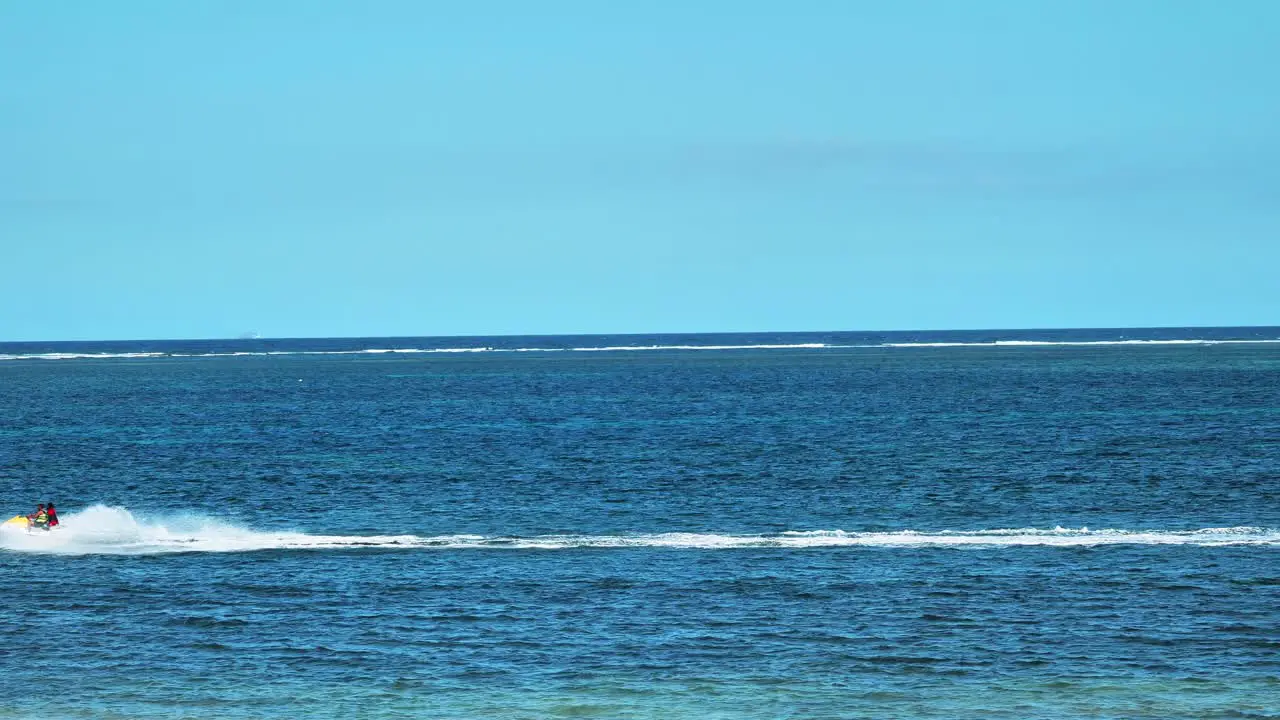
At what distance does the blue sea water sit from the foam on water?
23cm

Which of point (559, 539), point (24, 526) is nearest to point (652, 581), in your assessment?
point (559, 539)

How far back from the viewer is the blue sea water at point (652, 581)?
3666 centimetres

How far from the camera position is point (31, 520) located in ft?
194

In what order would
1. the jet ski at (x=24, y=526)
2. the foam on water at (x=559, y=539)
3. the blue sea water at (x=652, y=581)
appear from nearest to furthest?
1. the blue sea water at (x=652, y=581)
2. the foam on water at (x=559, y=539)
3. the jet ski at (x=24, y=526)

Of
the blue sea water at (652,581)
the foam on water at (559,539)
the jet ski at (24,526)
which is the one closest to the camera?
the blue sea water at (652,581)

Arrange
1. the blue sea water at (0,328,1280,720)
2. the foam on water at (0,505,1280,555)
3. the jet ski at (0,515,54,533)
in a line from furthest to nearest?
the jet ski at (0,515,54,533), the foam on water at (0,505,1280,555), the blue sea water at (0,328,1280,720)

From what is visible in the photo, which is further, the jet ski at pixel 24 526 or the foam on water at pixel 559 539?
the jet ski at pixel 24 526

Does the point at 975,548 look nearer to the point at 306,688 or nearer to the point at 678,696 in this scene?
the point at 678,696

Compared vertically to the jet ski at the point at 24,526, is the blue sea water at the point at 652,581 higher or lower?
lower

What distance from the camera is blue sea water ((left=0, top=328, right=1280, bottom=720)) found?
36.7 metres

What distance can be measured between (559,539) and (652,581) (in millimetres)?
10097

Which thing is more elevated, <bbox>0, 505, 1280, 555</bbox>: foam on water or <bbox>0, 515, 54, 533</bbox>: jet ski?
<bbox>0, 515, 54, 533</bbox>: jet ski

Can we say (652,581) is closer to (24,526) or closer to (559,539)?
(559,539)

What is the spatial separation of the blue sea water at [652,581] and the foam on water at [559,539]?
0.23 m
